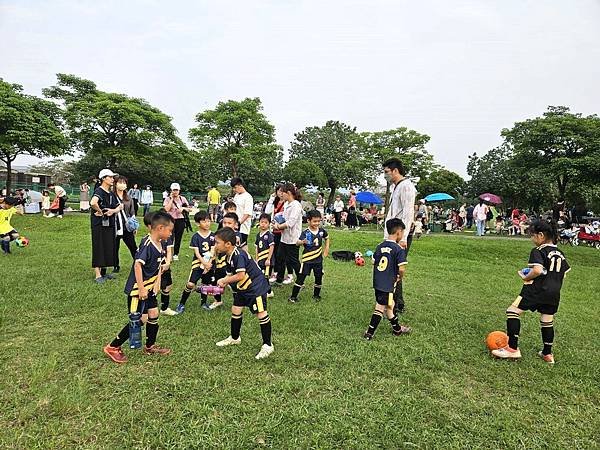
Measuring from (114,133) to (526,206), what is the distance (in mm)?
36038

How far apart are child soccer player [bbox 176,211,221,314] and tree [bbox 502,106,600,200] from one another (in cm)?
2250


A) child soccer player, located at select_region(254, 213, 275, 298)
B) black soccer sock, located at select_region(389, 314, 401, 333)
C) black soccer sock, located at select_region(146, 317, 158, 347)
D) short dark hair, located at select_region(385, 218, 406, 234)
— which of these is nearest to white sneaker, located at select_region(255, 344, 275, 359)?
black soccer sock, located at select_region(146, 317, 158, 347)

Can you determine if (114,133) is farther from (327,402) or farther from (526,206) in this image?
(526,206)

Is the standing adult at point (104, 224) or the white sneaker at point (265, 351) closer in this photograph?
the white sneaker at point (265, 351)

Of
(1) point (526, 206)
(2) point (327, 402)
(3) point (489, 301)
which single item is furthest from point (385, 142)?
(2) point (327, 402)

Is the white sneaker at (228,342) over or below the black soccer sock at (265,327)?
below

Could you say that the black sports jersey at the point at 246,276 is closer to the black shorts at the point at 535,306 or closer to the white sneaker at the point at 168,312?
the white sneaker at the point at 168,312

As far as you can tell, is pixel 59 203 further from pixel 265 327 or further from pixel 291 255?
pixel 265 327

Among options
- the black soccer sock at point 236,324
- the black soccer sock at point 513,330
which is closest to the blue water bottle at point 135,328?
the black soccer sock at point 236,324

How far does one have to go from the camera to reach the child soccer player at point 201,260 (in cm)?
605

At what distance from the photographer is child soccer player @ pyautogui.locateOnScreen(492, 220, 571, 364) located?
461 centimetres

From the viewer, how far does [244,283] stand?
453 centimetres

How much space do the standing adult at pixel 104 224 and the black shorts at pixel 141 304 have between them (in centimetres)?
351

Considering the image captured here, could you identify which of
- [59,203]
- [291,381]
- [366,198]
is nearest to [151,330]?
[291,381]
